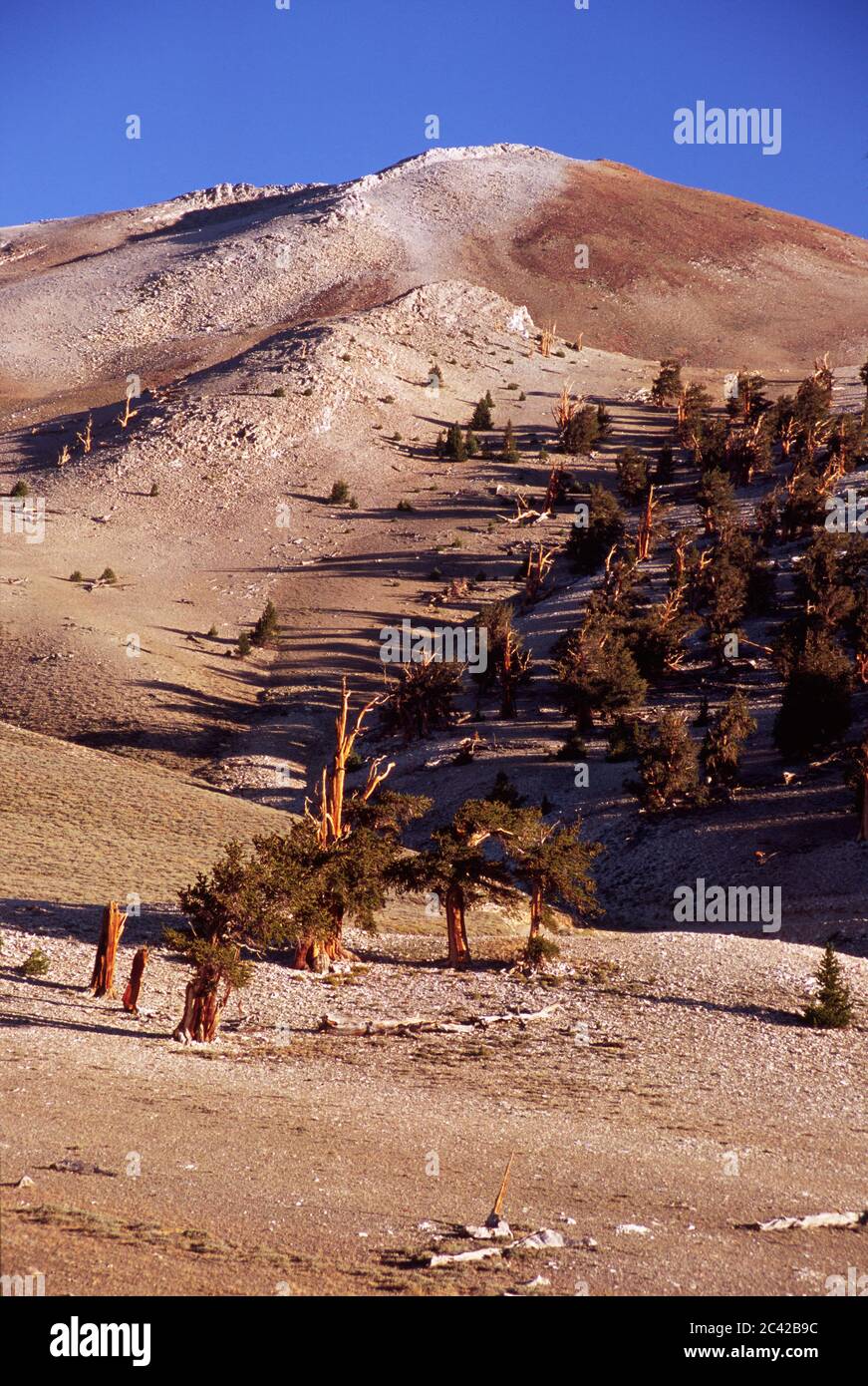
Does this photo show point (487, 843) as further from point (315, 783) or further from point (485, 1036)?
point (485, 1036)

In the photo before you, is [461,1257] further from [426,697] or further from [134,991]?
[426,697]

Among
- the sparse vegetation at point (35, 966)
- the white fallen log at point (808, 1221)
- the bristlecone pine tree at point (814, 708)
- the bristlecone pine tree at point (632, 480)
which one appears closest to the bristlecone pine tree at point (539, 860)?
A: the sparse vegetation at point (35, 966)

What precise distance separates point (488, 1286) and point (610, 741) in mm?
36839

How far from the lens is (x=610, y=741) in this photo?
1770 inches

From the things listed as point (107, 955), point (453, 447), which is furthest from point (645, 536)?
point (107, 955)

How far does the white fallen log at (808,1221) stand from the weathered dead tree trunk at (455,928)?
13895 millimetres

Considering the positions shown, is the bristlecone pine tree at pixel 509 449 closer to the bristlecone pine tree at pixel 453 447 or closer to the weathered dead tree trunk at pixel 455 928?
the bristlecone pine tree at pixel 453 447

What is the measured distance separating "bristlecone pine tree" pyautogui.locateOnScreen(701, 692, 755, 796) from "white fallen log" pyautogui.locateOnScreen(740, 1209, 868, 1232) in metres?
28.8

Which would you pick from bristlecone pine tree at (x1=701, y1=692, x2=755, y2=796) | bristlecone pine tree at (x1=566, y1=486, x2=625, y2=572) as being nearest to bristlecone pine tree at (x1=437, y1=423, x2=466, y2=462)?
bristlecone pine tree at (x1=566, y1=486, x2=625, y2=572)

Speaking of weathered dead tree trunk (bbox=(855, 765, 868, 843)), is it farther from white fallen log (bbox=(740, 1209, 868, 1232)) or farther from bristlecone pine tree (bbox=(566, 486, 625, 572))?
bristlecone pine tree (bbox=(566, 486, 625, 572))

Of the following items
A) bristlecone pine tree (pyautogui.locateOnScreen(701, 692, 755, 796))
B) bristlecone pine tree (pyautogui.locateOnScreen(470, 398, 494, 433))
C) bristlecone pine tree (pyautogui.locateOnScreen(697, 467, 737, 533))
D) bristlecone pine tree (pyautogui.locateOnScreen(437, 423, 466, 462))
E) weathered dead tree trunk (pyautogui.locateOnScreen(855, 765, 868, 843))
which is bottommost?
weathered dead tree trunk (pyautogui.locateOnScreen(855, 765, 868, 843))

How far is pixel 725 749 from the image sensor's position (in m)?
39.4

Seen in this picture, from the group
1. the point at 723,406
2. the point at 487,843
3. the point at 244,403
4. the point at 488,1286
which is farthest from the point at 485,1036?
the point at 723,406

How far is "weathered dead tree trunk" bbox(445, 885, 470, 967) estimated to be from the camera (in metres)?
25.1
